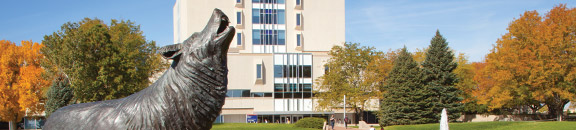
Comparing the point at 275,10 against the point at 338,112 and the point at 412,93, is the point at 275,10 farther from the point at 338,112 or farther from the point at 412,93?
the point at 412,93

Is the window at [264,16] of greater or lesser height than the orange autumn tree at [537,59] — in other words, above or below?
above

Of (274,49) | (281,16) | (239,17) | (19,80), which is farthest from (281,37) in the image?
(19,80)

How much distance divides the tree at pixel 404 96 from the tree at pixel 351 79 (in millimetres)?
2953

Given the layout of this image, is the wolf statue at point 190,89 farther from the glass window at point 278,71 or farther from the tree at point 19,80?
the glass window at point 278,71

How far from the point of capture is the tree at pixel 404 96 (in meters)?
37.3

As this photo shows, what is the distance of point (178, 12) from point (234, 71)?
45.8 ft

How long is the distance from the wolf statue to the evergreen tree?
117 feet

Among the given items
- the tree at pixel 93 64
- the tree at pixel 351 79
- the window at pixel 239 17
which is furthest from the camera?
the window at pixel 239 17

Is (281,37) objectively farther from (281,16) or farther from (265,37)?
(281,16)

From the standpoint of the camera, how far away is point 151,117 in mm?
3455

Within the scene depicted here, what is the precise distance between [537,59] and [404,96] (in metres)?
10.4

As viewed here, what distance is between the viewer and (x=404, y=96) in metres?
38.4

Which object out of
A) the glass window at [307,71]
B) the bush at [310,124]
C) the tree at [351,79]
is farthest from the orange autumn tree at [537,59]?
the glass window at [307,71]

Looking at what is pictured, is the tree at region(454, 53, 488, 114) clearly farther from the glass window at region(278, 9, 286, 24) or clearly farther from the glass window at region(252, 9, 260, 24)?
the glass window at region(252, 9, 260, 24)
